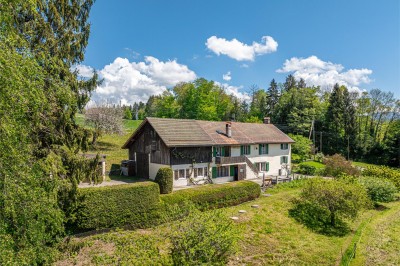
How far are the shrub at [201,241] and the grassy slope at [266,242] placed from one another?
1684 millimetres

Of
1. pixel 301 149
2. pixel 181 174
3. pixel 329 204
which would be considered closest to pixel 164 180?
pixel 181 174

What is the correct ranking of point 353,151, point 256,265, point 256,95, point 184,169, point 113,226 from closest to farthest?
point 256,265 < point 113,226 < point 184,169 < point 353,151 < point 256,95

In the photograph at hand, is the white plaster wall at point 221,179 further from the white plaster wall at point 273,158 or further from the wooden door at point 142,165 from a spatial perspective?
the wooden door at point 142,165

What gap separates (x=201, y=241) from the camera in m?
10.9

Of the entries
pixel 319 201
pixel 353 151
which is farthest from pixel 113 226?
pixel 353 151

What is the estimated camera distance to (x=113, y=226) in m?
17.0

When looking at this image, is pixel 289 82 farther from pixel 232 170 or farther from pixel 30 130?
pixel 30 130

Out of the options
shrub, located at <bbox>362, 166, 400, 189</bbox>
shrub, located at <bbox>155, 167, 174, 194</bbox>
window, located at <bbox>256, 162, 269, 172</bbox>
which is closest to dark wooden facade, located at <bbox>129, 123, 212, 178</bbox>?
shrub, located at <bbox>155, 167, 174, 194</bbox>

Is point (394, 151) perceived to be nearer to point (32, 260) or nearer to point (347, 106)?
point (347, 106)

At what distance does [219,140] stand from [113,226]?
17161 mm

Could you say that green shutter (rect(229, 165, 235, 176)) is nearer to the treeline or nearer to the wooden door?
the wooden door

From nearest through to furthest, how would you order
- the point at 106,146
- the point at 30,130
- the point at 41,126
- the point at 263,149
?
the point at 30,130 → the point at 41,126 → the point at 263,149 → the point at 106,146

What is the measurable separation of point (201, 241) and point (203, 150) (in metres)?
19.0

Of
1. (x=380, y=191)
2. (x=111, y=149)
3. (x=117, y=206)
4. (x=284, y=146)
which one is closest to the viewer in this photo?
(x=117, y=206)
